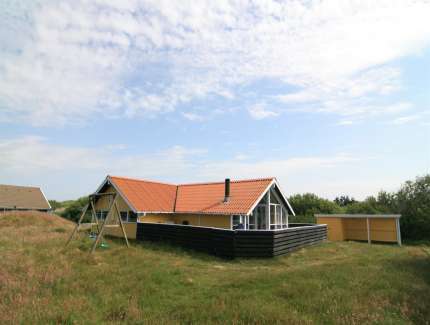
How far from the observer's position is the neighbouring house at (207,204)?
64.3ft

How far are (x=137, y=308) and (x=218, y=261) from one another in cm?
758

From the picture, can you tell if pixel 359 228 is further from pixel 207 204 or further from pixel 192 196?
pixel 192 196

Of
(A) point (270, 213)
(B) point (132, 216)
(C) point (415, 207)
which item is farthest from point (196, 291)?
(C) point (415, 207)

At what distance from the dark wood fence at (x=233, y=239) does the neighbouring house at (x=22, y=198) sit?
3785 cm

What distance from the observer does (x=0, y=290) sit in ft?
26.7

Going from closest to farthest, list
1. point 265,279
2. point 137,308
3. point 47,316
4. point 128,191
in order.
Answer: point 47,316, point 137,308, point 265,279, point 128,191

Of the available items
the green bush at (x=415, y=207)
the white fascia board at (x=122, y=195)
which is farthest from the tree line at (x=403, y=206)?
the white fascia board at (x=122, y=195)

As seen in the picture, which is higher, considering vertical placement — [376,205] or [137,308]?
[376,205]

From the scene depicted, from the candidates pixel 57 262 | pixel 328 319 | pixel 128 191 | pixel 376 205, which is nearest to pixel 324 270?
pixel 328 319

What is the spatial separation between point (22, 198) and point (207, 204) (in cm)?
4072

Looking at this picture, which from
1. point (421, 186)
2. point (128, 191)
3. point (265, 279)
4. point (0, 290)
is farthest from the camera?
point (421, 186)

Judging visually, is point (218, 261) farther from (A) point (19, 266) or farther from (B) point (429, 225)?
(B) point (429, 225)

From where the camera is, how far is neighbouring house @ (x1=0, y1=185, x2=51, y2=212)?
45.8 metres

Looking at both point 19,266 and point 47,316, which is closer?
point 47,316
